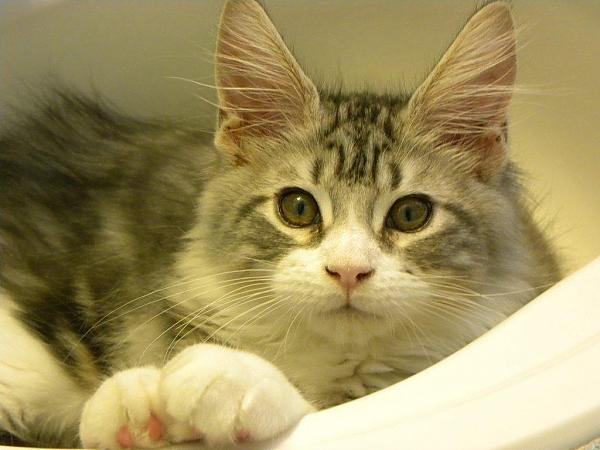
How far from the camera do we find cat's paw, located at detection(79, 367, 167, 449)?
30.6 inches

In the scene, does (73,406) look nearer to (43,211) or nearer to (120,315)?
(120,315)

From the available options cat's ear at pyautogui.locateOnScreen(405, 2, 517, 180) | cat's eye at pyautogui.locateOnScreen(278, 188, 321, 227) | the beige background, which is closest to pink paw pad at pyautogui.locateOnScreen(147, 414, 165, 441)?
cat's eye at pyautogui.locateOnScreen(278, 188, 321, 227)

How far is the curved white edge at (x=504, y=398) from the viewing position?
65 cm

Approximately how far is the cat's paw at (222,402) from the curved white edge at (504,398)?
0.02 metres

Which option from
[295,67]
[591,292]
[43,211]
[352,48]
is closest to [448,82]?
[295,67]

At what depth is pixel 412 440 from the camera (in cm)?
66

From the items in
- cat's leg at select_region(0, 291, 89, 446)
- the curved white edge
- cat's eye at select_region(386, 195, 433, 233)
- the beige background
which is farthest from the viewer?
the beige background

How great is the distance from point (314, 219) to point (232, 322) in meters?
0.22

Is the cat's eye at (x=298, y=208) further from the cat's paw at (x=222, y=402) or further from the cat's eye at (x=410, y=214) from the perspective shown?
the cat's paw at (x=222, y=402)

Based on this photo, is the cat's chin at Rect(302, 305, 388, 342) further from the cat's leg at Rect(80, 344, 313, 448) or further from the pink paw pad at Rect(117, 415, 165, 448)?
the pink paw pad at Rect(117, 415, 165, 448)

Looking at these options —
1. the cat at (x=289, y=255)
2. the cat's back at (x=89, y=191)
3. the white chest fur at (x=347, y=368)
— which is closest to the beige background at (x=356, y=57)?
the cat's back at (x=89, y=191)

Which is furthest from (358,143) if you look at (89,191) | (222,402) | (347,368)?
(89,191)

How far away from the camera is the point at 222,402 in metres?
0.75

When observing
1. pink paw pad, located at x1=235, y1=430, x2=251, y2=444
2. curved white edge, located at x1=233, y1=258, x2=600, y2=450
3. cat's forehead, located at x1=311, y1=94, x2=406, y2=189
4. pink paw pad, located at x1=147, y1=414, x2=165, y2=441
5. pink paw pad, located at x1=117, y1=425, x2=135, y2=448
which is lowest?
pink paw pad, located at x1=117, y1=425, x2=135, y2=448
